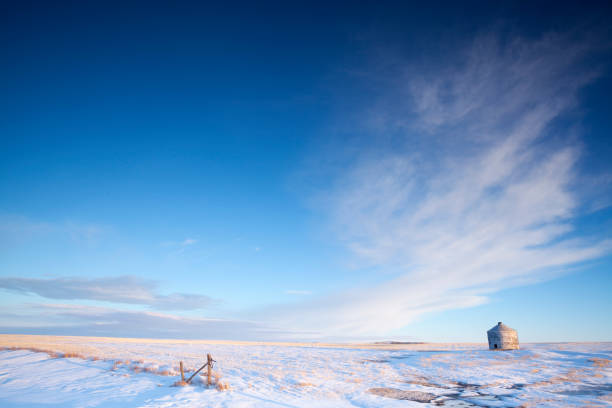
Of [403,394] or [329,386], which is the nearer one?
[403,394]

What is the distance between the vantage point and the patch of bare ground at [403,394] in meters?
17.6

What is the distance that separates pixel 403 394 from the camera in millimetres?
18859

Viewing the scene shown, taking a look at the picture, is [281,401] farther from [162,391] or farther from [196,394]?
[162,391]

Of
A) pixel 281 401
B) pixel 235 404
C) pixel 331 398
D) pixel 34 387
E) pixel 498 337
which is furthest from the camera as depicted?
pixel 498 337

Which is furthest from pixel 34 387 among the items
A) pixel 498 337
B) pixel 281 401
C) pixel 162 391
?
pixel 498 337

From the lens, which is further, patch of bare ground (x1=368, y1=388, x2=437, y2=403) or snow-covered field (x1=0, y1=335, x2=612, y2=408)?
patch of bare ground (x1=368, y1=388, x2=437, y2=403)

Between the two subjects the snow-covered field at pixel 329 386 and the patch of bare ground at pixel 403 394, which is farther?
the patch of bare ground at pixel 403 394

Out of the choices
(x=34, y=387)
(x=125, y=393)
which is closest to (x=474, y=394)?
(x=125, y=393)

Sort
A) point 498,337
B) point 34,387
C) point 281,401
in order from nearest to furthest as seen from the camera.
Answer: point 281,401 → point 34,387 → point 498,337

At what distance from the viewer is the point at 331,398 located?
17969mm

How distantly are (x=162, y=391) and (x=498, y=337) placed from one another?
41.1m

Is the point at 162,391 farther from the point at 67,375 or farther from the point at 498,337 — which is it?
the point at 498,337

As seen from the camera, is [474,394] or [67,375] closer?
[474,394]

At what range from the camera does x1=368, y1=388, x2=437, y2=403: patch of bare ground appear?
17.6 meters
